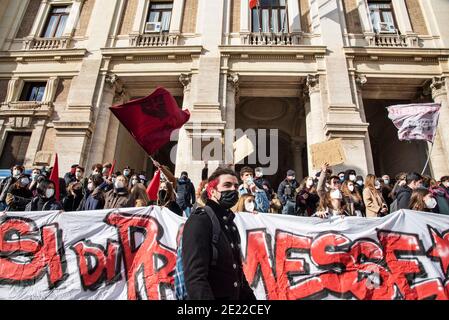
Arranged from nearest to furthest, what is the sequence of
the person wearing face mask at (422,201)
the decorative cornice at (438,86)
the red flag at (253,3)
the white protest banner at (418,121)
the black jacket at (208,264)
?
the black jacket at (208,264) < the person wearing face mask at (422,201) < the white protest banner at (418,121) < the decorative cornice at (438,86) < the red flag at (253,3)

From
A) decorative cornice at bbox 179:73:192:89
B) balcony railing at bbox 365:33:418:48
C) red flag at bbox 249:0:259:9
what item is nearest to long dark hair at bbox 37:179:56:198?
decorative cornice at bbox 179:73:192:89

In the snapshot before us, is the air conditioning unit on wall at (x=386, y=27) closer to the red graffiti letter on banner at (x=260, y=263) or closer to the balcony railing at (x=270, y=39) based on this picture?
the balcony railing at (x=270, y=39)

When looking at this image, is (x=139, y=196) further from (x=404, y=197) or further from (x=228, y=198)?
(x=404, y=197)

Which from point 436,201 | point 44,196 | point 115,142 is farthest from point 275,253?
point 115,142

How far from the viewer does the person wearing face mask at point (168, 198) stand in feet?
19.7

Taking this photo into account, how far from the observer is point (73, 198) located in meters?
6.57

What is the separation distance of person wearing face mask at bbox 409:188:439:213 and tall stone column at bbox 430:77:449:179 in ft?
25.6

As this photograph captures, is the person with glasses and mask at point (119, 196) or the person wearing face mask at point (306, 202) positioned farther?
the person wearing face mask at point (306, 202)

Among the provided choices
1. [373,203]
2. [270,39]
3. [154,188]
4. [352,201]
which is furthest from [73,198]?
[270,39]

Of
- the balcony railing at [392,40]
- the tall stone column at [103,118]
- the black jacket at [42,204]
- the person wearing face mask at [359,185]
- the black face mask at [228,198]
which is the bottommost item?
the black face mask at [228,198]

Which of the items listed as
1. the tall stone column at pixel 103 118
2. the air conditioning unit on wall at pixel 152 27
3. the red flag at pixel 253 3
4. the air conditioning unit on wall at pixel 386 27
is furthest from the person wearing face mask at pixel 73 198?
the air conditioning unit on wall at pixel 386 27

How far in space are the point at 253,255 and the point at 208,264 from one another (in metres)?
2.60
